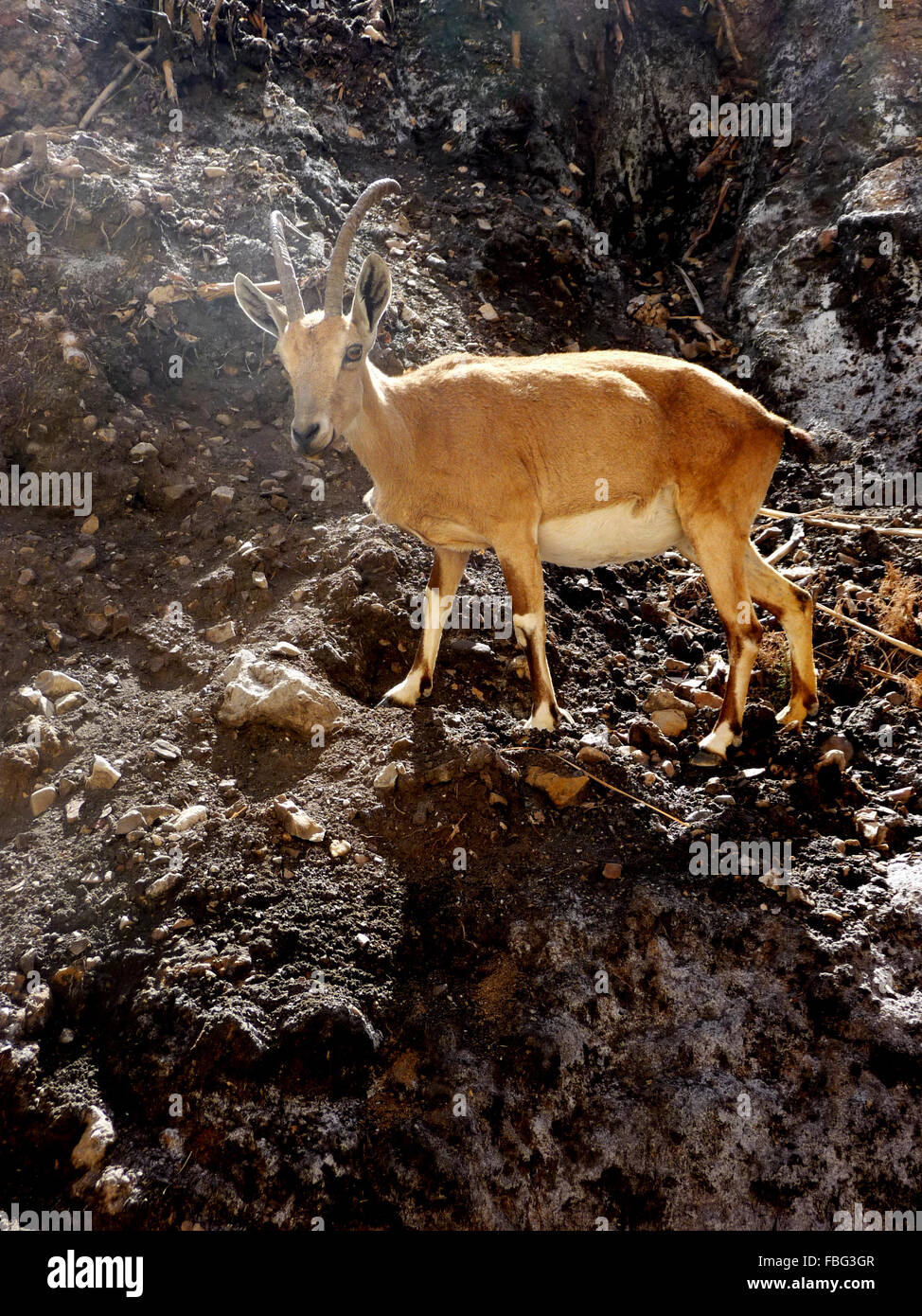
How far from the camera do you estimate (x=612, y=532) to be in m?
6.98

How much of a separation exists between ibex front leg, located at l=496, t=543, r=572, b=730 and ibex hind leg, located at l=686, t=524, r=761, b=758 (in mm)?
1197

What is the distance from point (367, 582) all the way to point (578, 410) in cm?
218

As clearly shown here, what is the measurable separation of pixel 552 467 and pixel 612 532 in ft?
2.21

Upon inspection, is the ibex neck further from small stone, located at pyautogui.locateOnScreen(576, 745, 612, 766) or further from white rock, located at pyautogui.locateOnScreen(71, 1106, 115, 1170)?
white rock, located at pyautogui.locateOnScreen(71, 1106, 115, 1170)

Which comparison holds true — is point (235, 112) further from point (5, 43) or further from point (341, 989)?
point (341, 989)

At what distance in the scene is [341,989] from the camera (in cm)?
529

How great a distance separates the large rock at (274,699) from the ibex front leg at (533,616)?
144cm

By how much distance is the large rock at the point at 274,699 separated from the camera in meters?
6.55

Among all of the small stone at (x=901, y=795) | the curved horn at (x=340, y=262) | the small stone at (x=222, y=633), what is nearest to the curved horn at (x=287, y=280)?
the curved horn at (x=340, y=262)

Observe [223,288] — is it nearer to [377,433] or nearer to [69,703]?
[377,433]

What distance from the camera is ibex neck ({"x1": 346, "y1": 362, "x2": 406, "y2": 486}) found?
643 centimetres

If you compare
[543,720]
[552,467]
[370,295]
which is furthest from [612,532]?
[370,295]

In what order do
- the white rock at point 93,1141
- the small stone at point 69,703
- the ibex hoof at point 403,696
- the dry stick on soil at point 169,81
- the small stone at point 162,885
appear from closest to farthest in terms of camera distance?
the white rock at point 93,1141, the small stone at point 162,885, the small stone at point 69,703, the ibex hoof at point 403,696, the dry stick on soil at point 169,81

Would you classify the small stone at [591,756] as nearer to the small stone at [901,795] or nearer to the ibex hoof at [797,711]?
the ibex hoof at [797,711]
